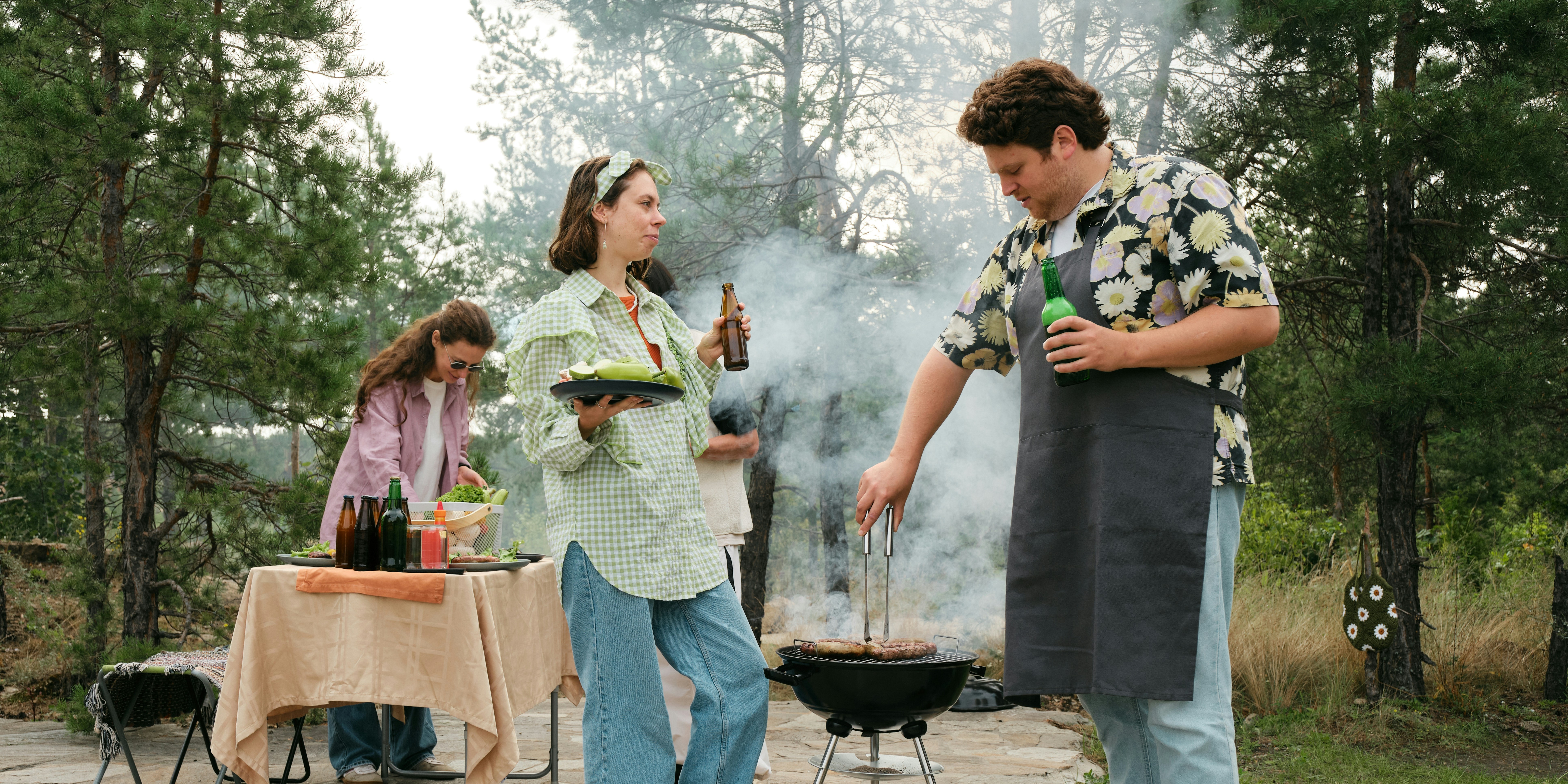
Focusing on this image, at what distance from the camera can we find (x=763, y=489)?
22.4ft

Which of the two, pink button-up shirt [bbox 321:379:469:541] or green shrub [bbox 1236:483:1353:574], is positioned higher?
pink button-up shirt [bbox 321:379:469:541]

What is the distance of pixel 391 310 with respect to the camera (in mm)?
13531

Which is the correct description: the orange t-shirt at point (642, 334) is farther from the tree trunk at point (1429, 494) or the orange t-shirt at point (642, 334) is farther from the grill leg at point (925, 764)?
the tree trunk at point (1429, 494)

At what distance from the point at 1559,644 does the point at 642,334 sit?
17.4ft

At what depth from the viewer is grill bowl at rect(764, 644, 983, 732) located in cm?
240

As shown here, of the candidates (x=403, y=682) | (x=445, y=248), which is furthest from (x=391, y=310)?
(x=403, y=682)

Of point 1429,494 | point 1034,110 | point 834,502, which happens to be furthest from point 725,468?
point 1429,494

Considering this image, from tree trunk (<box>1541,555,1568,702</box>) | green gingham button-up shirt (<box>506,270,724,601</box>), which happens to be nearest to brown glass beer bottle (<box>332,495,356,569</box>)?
green gingham button-up shirt (<box>506,270,724,601</box>)

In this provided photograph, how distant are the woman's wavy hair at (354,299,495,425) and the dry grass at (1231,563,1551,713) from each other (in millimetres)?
4201

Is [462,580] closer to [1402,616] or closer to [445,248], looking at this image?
[1402,616]

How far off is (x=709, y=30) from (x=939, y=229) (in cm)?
218

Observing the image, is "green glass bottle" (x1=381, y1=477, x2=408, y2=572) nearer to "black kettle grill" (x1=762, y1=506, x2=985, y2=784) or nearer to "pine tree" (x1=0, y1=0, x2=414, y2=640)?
"black kettle grill" (x1=762, y1=506, x2=985, y2=784)

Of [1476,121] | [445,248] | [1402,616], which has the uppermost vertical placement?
[445,248]

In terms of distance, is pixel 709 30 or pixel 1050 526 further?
pixel 709 30
